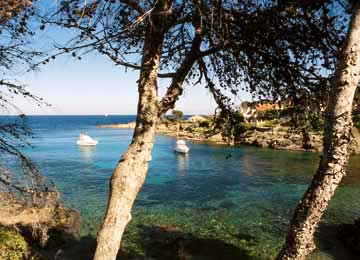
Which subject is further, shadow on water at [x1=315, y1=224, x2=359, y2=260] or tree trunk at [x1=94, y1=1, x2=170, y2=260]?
shadow on water at [x1=315, y1=224, x2=359, y2=260]

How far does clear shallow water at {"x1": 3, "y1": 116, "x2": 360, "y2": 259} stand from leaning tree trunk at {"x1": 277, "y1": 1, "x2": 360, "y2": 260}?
6.73 feet

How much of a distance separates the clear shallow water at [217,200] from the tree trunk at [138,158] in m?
2.32

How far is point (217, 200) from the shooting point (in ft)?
75.2

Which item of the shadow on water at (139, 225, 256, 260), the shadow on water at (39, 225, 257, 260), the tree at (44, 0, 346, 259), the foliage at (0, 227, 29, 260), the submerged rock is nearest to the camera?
the tree at (44, 0, 346, 259)

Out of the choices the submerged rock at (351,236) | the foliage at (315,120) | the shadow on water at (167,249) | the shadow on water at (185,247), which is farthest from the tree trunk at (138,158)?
the submerged rock at (351,236)

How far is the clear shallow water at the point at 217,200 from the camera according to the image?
48.0ft

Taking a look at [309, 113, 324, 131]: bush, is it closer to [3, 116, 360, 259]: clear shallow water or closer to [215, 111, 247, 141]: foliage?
[215, 111, 247, 141]: foliage

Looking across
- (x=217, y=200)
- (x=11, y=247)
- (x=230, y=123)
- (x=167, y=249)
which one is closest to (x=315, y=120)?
(x=230, y=123)

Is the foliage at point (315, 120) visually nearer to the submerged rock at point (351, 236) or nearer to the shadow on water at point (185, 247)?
the shadow on water at point (185, 247)

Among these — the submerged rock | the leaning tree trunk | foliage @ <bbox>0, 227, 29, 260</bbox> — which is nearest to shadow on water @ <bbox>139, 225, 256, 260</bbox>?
the submerged rock

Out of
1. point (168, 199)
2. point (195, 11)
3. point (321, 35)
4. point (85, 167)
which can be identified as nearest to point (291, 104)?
point (321, 35)

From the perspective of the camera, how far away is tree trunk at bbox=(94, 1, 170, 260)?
5.13 meters

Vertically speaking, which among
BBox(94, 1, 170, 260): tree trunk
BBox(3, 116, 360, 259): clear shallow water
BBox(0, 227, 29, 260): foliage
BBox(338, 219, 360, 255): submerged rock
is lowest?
BBox(3, 116, 360, 259): clear shallow water

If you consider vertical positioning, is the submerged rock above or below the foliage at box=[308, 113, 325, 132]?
below
